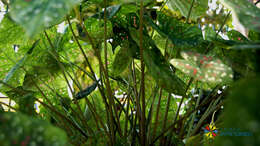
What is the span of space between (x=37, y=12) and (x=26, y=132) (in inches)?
5.4

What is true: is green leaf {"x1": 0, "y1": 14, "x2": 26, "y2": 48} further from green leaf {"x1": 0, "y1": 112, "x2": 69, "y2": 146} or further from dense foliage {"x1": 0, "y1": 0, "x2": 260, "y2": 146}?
green leaf {"x1": 0, "y1": 112, "x2": 69, "y2": 146}

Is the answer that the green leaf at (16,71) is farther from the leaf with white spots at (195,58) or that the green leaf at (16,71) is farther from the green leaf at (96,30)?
the leaf with white spots at (195,58)

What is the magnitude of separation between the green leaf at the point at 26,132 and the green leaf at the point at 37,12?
108 millimetres

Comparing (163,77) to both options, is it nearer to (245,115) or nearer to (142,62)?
(142,62)

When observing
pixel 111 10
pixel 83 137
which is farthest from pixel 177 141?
pixel 111 10

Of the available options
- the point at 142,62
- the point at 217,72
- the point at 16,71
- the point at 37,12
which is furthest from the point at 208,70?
the point at 16,71

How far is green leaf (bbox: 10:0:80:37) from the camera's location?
22cm

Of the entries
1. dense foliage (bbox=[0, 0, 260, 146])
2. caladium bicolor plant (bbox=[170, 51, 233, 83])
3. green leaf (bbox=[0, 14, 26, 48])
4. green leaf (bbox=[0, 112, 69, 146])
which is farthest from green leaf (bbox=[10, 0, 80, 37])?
green leaf (bbox=[0, 14, 26, 48])

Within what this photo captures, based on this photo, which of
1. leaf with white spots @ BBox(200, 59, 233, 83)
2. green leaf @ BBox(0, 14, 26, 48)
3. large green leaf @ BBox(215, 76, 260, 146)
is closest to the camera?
large green leaf @ BBox(215, 76, 260, 146)

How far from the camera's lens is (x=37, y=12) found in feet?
0.78

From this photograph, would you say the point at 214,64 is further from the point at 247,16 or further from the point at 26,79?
the point at 26,79

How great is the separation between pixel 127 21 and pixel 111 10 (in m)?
0.08

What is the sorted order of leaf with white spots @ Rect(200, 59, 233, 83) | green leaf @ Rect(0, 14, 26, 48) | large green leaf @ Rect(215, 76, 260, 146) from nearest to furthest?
large green leaf @ Rect(215, 76, 260, 146) < leaf with white spots @ Rect(200, 59, 233, 83) < green leaf @ Rect(0, 14, 26, 48)

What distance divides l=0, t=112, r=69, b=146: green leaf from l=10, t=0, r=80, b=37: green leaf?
108 millimetres
